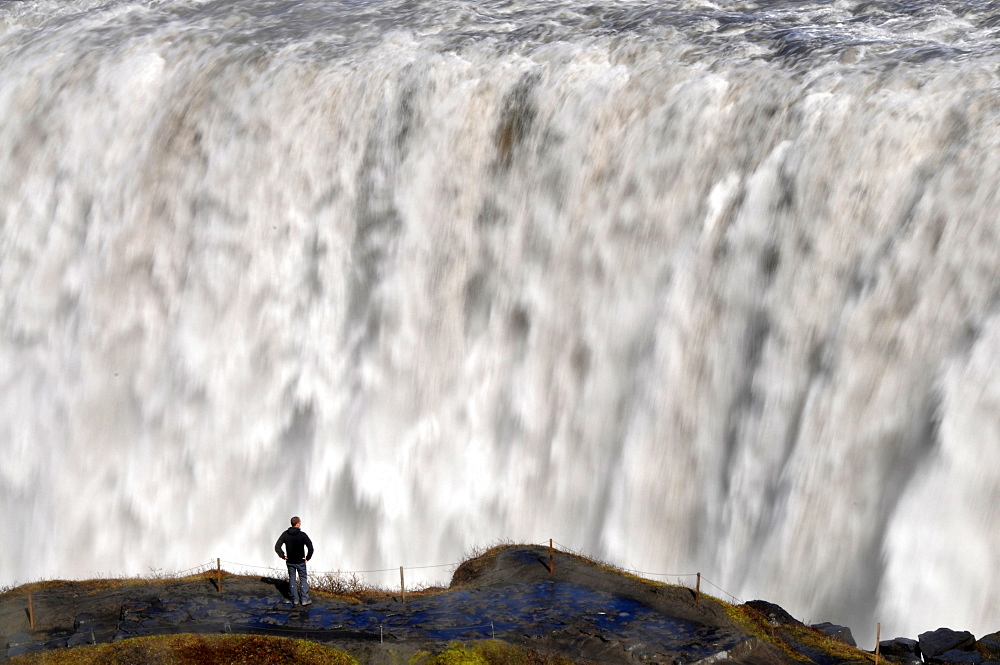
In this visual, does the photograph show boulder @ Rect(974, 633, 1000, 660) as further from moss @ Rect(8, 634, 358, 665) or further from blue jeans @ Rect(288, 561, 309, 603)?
blue jeans @ Rect(288, 561, 309, 603)

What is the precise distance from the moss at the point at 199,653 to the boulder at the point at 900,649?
779 centimetres

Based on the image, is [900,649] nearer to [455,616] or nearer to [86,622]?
[455,616]

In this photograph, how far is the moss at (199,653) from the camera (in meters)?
15.4

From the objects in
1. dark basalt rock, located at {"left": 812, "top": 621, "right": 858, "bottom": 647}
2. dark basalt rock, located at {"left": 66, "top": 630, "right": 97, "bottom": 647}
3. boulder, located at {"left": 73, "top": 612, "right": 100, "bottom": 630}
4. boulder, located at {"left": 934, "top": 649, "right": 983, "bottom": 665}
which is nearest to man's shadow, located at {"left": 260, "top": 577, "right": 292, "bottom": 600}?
boulder, located at {"left": 73, "top": 612, "right": 100, "bottom": 630}

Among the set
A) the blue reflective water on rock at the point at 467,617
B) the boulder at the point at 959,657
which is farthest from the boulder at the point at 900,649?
the blue reflective water on rock at the point at 467,617

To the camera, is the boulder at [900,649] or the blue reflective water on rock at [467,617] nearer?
the boulder at [900,649]

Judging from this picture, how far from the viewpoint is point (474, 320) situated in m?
24.8

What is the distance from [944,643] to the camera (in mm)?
15609

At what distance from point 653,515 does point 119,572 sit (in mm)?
13511

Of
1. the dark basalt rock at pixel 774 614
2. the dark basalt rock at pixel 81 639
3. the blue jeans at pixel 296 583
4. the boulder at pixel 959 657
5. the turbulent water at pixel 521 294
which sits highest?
the turbulent water at pixel 521 294

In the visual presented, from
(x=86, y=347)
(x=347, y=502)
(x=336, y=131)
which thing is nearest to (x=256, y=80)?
(x=336, y=131)

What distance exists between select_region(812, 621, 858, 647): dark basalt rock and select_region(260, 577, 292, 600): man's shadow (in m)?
8.61

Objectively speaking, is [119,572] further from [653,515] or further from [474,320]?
[653,515]

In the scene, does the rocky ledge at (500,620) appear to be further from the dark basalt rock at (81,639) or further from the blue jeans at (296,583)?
the blue jeans at (296,583)
